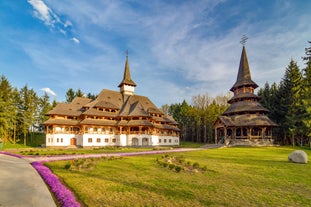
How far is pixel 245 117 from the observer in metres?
38.9

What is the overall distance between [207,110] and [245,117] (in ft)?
72.0

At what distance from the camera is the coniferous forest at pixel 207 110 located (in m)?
35.6

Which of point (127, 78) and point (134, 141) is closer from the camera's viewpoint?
point (134, 141)

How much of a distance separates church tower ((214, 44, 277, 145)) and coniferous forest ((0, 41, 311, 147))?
4.80 metres

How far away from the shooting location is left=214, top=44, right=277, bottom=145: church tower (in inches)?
1456

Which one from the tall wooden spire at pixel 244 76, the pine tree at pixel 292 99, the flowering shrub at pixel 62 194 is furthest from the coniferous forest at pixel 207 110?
the flowering shrub at pixel 62 194

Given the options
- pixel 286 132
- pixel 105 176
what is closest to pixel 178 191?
pixel 105 176

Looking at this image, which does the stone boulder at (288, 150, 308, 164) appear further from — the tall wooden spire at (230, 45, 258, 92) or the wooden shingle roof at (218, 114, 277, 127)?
the tall wooden spire at (230, 45, 258, 92)

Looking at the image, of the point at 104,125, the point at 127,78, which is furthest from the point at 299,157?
the point at 127,78

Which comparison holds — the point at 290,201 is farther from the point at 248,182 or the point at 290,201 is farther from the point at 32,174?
the point at 32,174

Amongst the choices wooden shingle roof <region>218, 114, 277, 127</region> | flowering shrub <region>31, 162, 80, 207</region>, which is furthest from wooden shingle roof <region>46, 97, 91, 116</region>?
flowering shrub <region>31, 162, 80, 207</region>

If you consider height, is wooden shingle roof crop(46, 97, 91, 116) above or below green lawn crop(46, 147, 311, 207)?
above

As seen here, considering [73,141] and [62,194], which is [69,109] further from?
[62,194]

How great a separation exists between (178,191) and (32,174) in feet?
30.4
